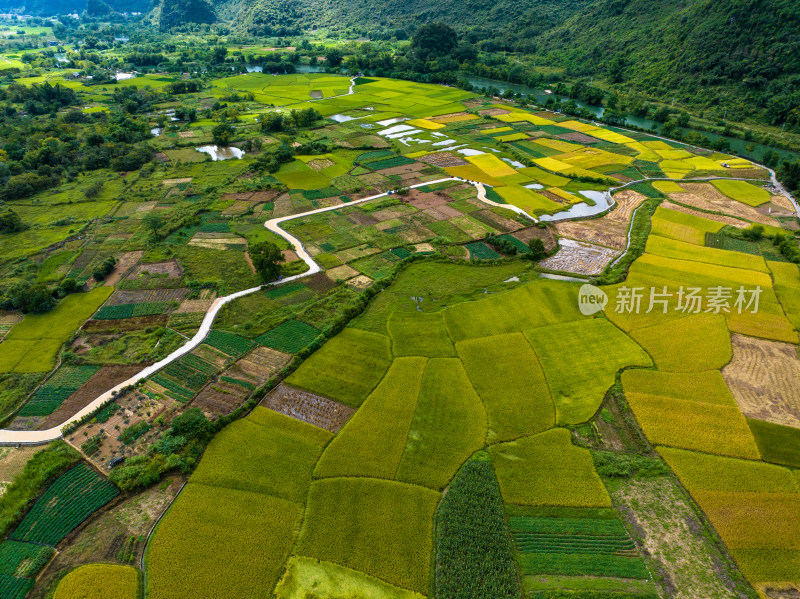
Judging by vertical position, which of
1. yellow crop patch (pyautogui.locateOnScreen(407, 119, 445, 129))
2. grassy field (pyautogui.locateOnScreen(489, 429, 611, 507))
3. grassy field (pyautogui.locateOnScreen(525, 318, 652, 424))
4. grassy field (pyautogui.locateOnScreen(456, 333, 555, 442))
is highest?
yellow crop patch (pyautogui.locateOnScreen(407, 119, 445, 129))

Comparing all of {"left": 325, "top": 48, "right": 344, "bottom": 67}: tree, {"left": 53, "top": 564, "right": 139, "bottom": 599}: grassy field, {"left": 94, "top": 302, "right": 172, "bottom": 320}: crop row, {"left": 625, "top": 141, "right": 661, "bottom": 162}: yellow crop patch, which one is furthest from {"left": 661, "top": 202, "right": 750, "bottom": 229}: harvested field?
{"left": 325, "top": 48, "right": 344, "bottom": 67}: tree

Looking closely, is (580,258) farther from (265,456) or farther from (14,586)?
(14,586)

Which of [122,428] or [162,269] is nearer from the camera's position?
[122,428]

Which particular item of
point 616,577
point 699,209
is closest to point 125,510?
point 616,577

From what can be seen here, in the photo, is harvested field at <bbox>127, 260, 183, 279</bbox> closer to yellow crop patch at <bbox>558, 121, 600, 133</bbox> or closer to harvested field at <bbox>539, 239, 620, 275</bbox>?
harvested field at <bbox>539, 239, 620, 275</bbox>

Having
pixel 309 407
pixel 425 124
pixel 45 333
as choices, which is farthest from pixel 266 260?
pixel 425 124

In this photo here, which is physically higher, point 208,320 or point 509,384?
point 509,384

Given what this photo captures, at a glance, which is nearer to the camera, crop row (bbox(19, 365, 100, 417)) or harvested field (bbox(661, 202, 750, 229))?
crop row (bbox(19, 365, 100, 417))
